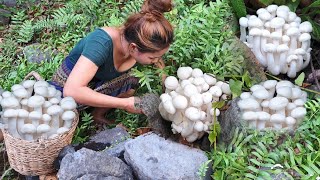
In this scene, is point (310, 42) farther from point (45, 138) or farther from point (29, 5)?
point (29, 5)

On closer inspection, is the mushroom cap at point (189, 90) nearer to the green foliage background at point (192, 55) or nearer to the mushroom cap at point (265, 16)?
the green foliage background at point (192, 55)

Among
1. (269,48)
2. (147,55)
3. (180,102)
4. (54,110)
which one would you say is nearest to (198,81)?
(180,102)

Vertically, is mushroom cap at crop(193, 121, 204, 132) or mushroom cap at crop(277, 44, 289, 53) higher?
mushroom cap at crop(277, 44, 289, 53)

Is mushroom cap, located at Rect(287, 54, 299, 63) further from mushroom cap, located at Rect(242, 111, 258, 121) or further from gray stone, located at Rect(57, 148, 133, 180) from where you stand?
gray stone, located at Rect(57, 148, 133, 180)

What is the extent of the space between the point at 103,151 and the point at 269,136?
1.06 meters

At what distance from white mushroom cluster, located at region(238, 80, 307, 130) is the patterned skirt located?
906 millimetres

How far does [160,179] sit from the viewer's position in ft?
10.2

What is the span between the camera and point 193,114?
10.8ft

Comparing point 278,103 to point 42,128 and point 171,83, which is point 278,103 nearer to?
point 171,83

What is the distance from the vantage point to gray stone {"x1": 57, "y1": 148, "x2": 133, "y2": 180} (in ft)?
10.4

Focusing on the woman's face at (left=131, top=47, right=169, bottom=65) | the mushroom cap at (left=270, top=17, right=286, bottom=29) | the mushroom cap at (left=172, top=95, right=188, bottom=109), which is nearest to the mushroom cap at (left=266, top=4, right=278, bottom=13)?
the mushroom cap at (left=270, top=17, right=286, bottom=29)

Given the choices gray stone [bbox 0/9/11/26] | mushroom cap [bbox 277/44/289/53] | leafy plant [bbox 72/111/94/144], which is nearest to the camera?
leafy plant [bbox 72/111/94/144]

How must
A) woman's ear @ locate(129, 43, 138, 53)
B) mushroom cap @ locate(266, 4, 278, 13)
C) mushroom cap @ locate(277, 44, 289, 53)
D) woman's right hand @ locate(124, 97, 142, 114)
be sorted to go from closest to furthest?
woman's ear @ locate(129, 43, 138, 53)
woman's right hand @ locate(124, 97, 142, 114)
mushroom cap @ locate(277, 44, 289, 53)
mushroom cap @ locate(266, 4, 278, 13)

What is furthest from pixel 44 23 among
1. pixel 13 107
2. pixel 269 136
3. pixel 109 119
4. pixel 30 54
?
pixel 269 136
